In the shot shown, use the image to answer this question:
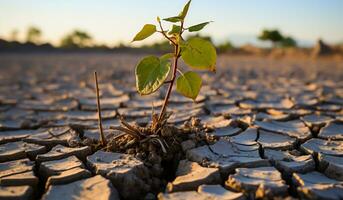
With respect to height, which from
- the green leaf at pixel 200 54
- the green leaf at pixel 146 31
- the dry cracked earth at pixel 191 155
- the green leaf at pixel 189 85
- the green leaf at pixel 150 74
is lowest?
the dry cracked earth at pixel 191 155

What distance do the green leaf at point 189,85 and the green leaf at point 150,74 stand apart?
0.36 ft

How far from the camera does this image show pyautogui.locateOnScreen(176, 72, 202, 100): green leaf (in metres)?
1.71

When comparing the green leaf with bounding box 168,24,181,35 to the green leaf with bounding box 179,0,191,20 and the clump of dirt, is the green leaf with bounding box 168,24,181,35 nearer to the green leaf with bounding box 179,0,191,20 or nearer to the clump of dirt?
the green leaf with bounding box 179,0,191,20

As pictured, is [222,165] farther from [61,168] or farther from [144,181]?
[61,168]

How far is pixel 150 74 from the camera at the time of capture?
5.45 ft

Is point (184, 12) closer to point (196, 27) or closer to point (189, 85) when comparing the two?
point (196, 27)

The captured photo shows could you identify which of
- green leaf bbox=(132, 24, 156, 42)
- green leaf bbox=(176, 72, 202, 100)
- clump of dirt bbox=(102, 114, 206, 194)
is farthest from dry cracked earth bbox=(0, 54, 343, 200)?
green leaf bbox=(132, 24, 156, 42)

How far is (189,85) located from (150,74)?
0.63ft

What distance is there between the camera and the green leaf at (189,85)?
1715mm

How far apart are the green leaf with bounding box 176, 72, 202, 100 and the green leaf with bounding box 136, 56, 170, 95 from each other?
0.11 meters

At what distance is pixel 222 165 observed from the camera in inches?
66.1

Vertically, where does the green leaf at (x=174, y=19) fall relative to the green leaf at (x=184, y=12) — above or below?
below

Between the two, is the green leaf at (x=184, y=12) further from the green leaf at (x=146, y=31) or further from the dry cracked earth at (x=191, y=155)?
the dry cracked earth at (x=191, y=155)

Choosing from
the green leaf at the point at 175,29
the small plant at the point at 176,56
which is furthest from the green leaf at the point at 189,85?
the green leaf at the point at 175,29
